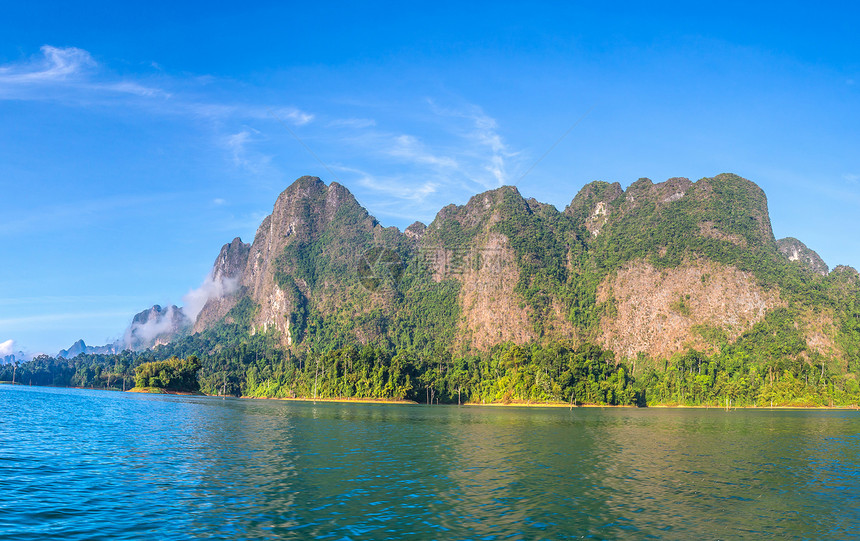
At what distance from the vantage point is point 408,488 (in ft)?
83.8

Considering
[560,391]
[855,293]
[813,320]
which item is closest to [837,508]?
[560,391]

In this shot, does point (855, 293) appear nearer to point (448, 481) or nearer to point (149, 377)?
point (448, 481)

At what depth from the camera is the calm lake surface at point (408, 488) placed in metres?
18.5

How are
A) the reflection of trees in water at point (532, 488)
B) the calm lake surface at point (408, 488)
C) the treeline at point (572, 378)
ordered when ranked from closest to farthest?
the calm lake surface at point (408, 488) → the reflection of trees in water at point (532, 488) → the treeline at point (572, 378)

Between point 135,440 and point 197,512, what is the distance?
25769 mm

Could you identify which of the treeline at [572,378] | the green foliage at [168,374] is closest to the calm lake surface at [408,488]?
the treeline at [572,378]

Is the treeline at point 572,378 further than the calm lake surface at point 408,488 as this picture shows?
Yes

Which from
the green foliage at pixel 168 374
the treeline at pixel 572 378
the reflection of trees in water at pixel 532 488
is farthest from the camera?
the green foliage at pixel 168 374

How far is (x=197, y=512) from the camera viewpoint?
19641 mm

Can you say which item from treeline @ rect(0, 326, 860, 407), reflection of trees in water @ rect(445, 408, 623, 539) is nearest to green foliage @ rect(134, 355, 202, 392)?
treeline @ rect(0, 326, 860, 407)

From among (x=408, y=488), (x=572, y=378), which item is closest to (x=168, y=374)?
(x=572, y=378)

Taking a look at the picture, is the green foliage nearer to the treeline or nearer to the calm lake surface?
the treeline

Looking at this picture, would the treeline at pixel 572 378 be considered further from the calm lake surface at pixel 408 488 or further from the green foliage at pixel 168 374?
the calm lake surface at pixel 408 488

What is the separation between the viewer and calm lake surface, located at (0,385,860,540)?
727 inches
